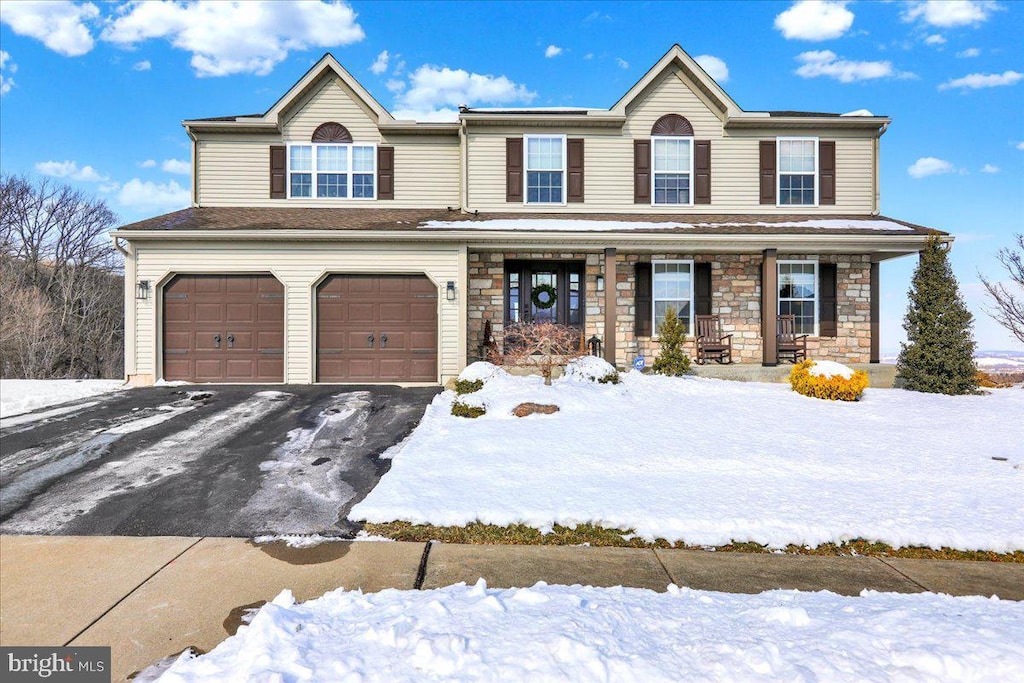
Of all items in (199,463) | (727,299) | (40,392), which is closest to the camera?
(199,463)

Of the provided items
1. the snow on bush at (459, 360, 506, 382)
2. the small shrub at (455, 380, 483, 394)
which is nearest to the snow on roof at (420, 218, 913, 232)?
the snow on bush at (459, 360, 506, 382)

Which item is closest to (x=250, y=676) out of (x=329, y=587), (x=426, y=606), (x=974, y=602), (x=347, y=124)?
(x=426, y=606)

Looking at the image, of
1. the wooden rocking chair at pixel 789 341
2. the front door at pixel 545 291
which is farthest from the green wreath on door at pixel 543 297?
the wooden rocking chair at pixel 789 341

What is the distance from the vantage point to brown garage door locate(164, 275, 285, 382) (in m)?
11.1

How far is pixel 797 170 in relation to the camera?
12945 mm

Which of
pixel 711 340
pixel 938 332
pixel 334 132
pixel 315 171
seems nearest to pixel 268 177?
pixel 315 171

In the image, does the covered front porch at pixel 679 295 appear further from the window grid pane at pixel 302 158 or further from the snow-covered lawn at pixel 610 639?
the snow-covered lawn at pixel 610 639

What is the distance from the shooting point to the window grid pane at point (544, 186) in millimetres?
12783

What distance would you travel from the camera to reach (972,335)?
1017cm

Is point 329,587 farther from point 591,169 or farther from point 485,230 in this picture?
point 591,169

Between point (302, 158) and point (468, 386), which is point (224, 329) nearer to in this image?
point (302, 158)

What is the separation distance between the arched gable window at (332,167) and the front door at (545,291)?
14.0 ft

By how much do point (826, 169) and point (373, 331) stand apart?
11.9 m
